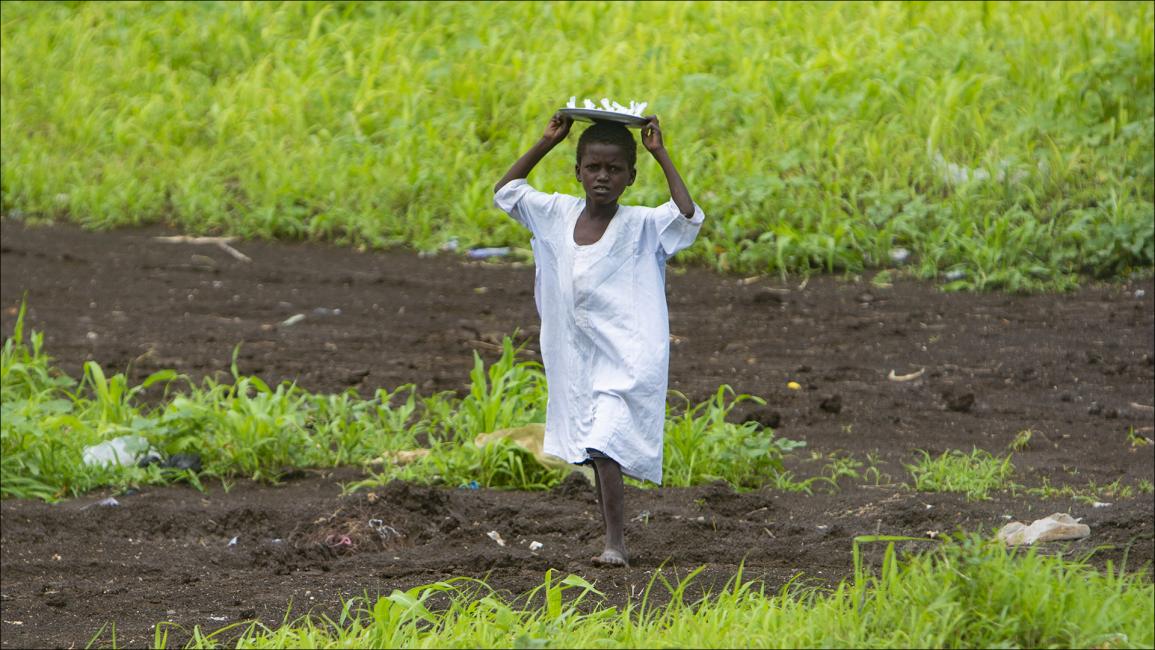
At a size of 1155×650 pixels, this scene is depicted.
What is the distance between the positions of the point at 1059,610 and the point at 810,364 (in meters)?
4.88

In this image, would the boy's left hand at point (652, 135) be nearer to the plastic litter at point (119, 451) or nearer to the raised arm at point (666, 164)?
the raised arm at point (666, 164)

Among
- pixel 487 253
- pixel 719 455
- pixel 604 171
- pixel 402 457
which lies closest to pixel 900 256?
pixel 487 253

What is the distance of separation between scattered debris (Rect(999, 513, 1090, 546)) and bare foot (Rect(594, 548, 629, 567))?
1280 millimetres

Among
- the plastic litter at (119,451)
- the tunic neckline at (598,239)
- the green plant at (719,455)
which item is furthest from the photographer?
the plastic litter at (119,451)

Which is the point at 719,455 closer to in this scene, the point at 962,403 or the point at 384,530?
the point at 384,530

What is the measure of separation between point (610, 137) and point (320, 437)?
8.59ft

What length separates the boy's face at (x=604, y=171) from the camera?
15.3ft

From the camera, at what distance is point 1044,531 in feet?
17.0

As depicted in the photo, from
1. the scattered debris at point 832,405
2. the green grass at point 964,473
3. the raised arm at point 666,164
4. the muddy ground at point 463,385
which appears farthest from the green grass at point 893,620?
the scattered debris at point 832,405

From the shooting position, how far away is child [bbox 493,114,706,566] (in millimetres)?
4707

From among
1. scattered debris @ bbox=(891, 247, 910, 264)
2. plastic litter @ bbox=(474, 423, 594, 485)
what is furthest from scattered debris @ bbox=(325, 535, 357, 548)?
scattered debris @ bbox=(891, 247, 910, 264)

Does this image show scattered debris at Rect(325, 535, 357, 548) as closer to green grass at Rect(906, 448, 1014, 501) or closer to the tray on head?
the tray on head

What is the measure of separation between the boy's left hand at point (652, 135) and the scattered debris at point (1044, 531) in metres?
1.77

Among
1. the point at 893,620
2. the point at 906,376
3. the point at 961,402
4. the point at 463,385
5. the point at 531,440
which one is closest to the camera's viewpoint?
the point at 893,620
